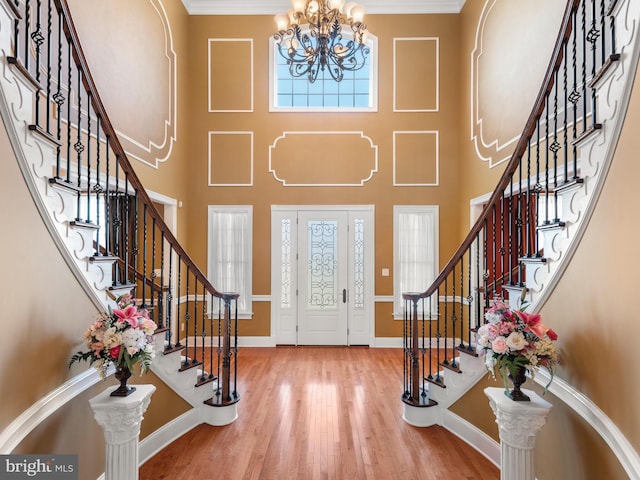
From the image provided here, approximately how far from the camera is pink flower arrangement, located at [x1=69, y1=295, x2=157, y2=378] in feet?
6.23

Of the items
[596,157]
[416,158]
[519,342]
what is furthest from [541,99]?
[416,158]

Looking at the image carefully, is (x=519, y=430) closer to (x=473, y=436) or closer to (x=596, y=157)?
(x=473, y=436)

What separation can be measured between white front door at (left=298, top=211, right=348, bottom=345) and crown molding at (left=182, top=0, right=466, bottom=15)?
3.35m

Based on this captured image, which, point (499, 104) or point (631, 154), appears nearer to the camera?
point (631, 154)

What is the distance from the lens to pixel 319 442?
2.91 metres

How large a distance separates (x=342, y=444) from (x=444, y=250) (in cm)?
380

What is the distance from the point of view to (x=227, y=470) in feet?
8.36

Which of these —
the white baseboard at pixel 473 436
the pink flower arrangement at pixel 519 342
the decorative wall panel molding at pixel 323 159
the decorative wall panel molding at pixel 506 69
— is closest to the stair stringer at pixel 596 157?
the pink flower arrangement at pixel 519 342

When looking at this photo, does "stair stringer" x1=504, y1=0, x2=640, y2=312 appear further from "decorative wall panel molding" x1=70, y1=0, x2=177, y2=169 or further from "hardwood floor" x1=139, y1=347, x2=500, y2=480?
"decorative wall panel molding" x1=70, y1=0, x2=177, y2=169

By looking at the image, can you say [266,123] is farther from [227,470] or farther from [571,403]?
[571,403]

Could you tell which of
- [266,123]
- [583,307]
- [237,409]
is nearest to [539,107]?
[583,307]

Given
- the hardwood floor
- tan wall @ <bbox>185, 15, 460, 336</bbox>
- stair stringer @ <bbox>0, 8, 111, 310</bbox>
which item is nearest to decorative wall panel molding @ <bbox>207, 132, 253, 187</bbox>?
tan wall @ <bbox>185, 15, 460, 336</bbox>

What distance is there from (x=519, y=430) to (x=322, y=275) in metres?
4.15

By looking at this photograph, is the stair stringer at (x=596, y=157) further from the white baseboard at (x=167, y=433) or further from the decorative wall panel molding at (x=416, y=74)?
the decorative wall panel molding at (x=416, y=74)
